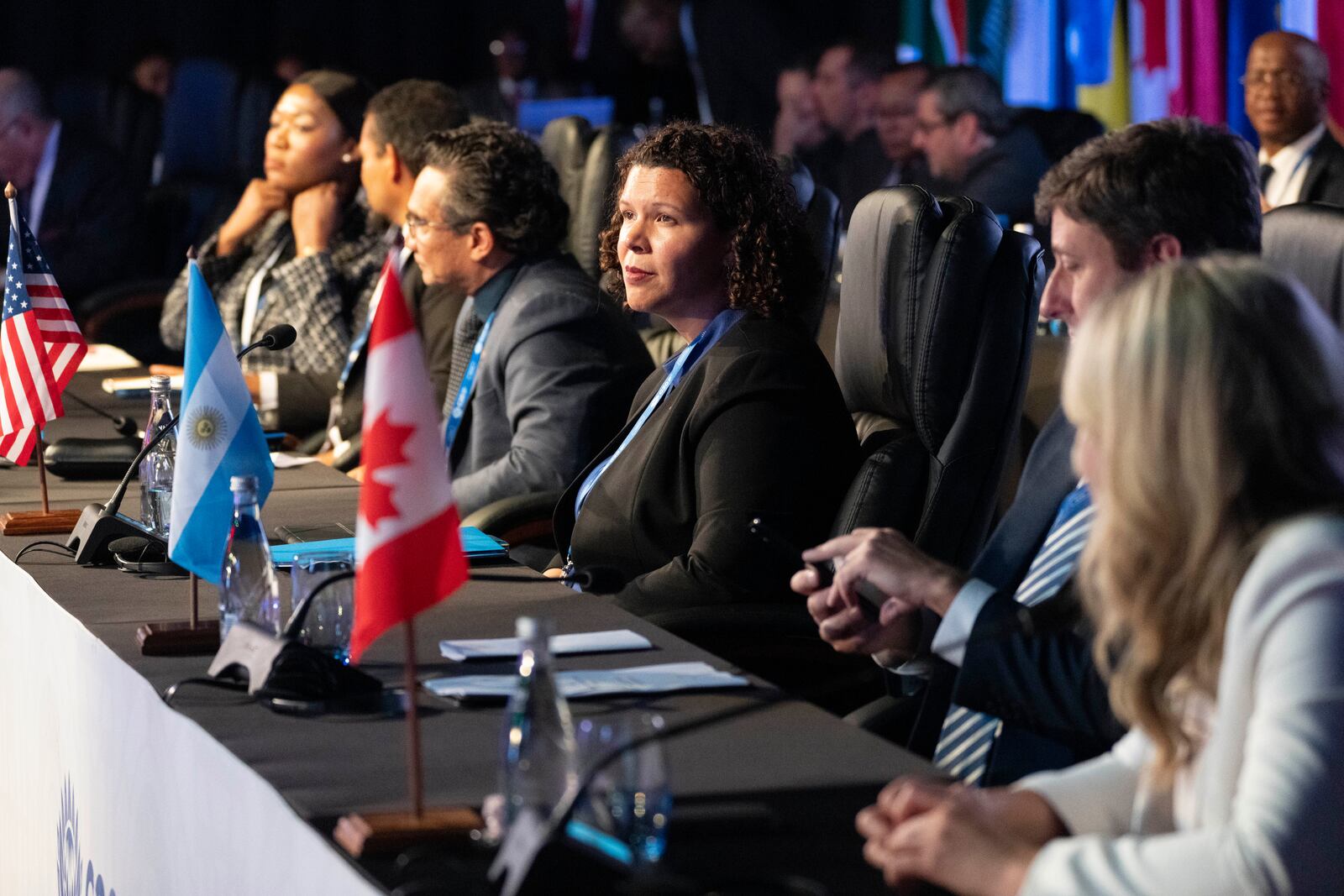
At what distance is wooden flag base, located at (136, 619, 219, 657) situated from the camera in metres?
1.76

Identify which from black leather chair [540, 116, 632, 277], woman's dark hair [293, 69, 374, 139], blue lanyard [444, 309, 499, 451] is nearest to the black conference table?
blue lanyard [444, 309, 499, 451]

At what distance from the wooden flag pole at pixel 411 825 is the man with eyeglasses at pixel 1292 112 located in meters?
5.11

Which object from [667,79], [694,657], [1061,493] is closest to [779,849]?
[694,657]

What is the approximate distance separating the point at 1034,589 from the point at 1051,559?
0.03m

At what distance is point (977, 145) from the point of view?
643cm

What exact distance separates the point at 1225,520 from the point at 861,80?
285 inches

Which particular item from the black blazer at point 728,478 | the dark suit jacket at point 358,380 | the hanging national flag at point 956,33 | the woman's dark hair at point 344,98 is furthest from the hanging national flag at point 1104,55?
the black blazer at point 728,478

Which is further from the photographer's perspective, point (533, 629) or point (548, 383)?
point (548, 383)

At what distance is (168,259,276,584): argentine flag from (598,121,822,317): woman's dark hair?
776mm

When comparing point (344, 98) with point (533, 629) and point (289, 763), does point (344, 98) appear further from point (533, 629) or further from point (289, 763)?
point (533, 629)

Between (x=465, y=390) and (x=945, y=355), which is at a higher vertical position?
(x=945, y=355)

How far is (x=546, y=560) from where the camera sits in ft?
9.45

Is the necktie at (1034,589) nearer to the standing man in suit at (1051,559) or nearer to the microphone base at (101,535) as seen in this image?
the standing man in suit at (1051,559)

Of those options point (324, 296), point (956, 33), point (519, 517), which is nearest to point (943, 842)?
point (519, 517)
